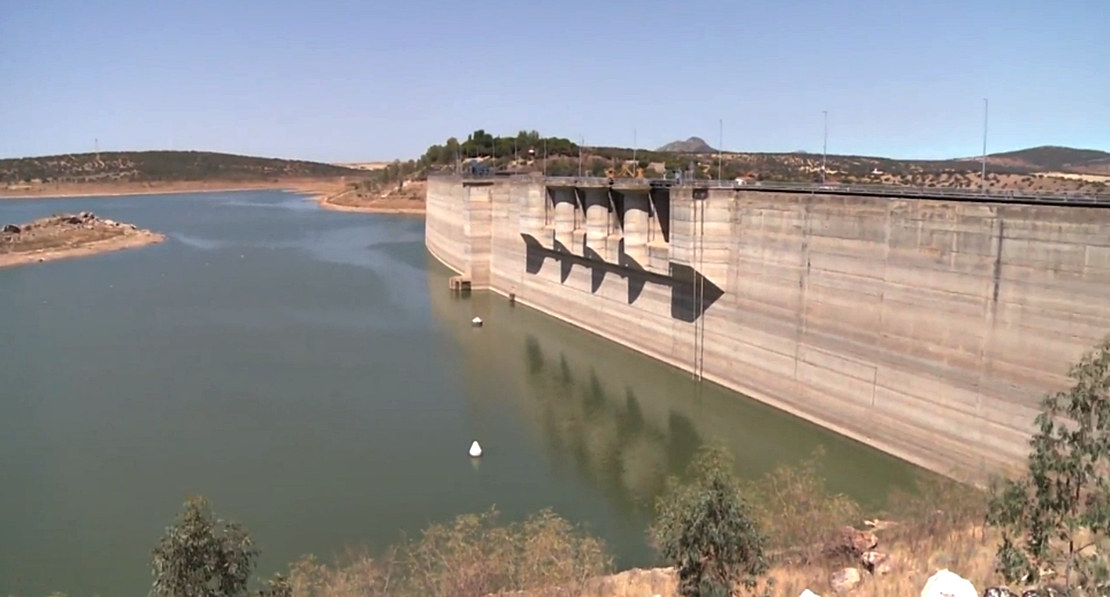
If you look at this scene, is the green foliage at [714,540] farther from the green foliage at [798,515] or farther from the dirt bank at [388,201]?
the dirt bank at [388,201]

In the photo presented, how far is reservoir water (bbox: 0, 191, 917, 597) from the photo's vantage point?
16469 millimetres

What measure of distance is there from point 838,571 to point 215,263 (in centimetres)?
5125

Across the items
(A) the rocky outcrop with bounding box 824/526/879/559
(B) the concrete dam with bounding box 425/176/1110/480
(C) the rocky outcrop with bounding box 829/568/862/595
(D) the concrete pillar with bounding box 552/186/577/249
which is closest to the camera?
(C) the rocky outcrop with bounding box 829/568/862/595

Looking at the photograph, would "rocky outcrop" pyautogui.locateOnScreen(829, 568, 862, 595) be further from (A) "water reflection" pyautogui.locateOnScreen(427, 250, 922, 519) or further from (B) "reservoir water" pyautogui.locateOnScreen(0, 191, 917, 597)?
(A) "water reflection" pyautogui.locateOnScreen(427, 250, 922, 519)

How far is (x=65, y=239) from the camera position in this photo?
64.1 meters

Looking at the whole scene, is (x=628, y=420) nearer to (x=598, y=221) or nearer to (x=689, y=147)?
(x=598, y=221)

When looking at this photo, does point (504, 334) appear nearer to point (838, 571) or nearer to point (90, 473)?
point (90, 473)

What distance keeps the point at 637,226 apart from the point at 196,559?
2351 cm

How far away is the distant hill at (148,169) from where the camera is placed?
162000mm

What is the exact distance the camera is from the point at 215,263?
184ft

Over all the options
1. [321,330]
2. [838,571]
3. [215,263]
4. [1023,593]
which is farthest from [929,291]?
[215,263]

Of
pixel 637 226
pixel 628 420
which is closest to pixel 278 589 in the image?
pixel 628 420

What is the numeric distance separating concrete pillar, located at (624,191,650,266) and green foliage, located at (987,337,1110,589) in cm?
2120

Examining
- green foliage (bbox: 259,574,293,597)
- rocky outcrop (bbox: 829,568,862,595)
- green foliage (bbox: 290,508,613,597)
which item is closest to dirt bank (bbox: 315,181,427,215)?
green foliage (bbox: 290,508,613,597)
